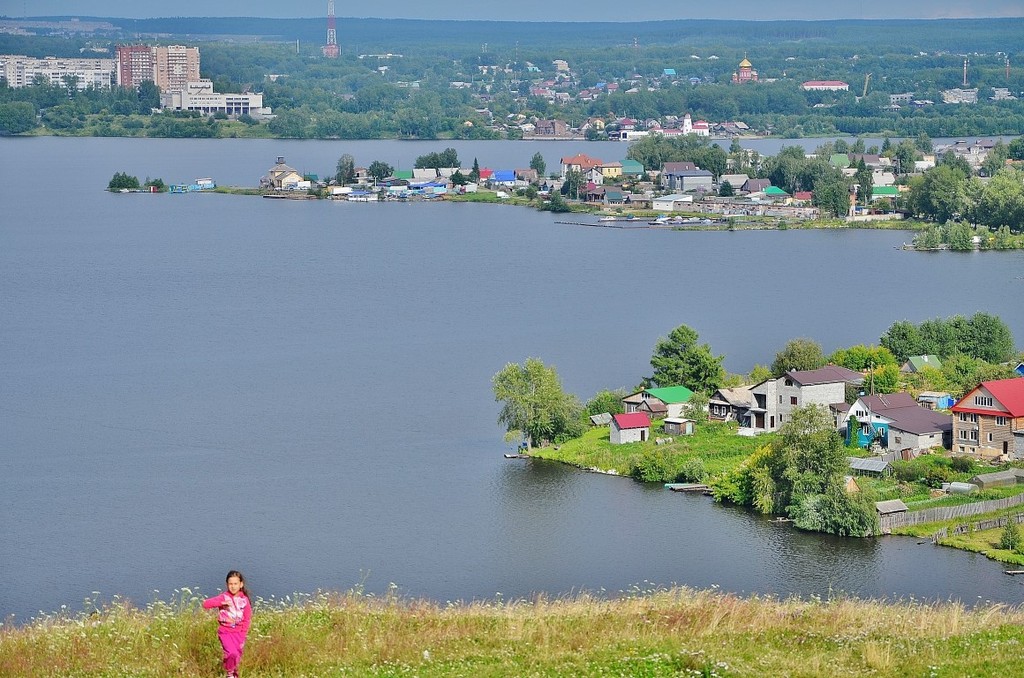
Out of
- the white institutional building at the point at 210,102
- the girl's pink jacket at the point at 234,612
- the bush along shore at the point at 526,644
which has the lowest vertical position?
the bush along shore at the point at 526,644

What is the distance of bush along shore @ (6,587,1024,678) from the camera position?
3494 millimetres

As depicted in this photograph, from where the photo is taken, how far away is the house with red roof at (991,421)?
7766mm

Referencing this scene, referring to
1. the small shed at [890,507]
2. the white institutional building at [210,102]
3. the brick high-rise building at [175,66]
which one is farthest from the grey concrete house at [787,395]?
the brick high-rise building at [175,66]

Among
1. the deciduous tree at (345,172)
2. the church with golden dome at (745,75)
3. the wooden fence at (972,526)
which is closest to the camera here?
the wooden fence at (972,526)

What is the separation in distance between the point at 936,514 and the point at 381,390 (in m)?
3.98

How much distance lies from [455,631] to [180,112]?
37.7 meters

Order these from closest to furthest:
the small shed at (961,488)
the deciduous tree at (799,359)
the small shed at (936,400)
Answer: the small shed at (961,488) → the small shed at (936,400) → the deciduous tree at (799,359)

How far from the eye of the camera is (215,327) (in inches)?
492

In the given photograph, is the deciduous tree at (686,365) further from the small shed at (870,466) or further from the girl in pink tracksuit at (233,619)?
the girl in pink tracksuit at (233,619)

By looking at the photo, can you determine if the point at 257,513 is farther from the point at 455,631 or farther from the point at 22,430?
the point at 455,631

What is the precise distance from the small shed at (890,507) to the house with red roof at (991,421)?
1.01 m

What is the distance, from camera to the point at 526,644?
3684 millimetres

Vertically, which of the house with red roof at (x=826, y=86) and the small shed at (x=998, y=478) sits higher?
the house with red roof at (x=826, y=86)

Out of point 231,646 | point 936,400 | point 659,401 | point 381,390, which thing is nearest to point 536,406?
point 659,401
